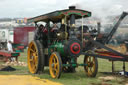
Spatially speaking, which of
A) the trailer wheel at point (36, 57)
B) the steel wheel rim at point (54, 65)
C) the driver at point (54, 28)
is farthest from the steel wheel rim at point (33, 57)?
the steel wheel rim at point (54, 65)

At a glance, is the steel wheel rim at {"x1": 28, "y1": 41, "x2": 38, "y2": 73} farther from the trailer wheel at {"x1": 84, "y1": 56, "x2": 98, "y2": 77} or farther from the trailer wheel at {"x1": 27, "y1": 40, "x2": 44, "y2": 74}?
the trailer wheel at {"x1": 84, "y1": 56, "x2": 98, "y2": 77}

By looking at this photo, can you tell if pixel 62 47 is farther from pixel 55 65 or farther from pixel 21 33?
pixel 21 33

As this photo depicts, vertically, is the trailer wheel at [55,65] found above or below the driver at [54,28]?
below

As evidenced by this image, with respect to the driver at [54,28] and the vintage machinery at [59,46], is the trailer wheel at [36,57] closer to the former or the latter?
the vintage machinery at [59,46]

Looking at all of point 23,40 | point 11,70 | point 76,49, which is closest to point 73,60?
point 76,49

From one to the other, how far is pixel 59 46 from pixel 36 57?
141cm

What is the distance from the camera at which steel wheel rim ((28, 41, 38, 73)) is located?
8852mm

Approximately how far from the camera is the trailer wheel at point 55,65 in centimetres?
715

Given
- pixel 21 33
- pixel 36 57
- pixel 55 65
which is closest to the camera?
pixel 55 65

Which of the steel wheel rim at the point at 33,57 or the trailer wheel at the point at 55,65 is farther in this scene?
the steel wheel rim at the point at 33,57

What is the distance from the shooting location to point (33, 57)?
9.13 meters

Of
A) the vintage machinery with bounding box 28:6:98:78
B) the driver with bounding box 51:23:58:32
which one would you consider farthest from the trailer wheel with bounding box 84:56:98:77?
the driver with bounding box 51:23:58:32

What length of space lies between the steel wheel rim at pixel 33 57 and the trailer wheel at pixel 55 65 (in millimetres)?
1095

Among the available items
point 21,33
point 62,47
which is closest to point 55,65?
point 62,47
